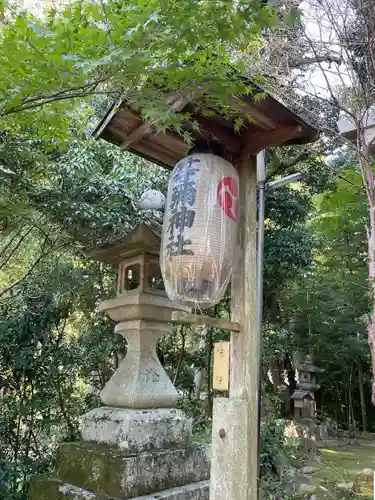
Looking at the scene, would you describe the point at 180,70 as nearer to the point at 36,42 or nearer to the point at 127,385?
the point at 36,42

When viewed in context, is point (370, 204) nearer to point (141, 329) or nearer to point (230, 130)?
point (230, 130)

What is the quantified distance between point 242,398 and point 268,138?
162 centimetres

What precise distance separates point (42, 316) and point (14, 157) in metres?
1.83

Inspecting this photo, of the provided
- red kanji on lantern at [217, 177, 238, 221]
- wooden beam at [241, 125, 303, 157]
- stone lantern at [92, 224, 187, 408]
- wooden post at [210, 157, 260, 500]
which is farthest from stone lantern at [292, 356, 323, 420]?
red kanji on lantern at [217, 177, 238, 221]

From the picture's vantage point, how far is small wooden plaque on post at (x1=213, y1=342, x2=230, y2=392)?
237cm

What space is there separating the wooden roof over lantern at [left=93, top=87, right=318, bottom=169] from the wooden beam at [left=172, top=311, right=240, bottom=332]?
43.3 inches

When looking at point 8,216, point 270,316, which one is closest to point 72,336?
point 8,216

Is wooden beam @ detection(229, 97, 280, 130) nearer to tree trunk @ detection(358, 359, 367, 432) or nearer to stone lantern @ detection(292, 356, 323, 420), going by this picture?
stone lantern @ detection(292, 356, 323, 420)

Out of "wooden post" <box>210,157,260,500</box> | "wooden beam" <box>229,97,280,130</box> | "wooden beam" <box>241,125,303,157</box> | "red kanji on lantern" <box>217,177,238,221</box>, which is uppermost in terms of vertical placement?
"wooden beam" <box>229,97,280,130</box>

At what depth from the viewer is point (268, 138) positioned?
8.66ft

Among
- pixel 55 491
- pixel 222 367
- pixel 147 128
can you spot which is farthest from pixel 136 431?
pixel 147 128

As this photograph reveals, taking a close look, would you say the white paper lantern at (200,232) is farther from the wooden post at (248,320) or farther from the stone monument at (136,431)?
the stone monument at (136,431)

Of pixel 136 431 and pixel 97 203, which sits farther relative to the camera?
pixel 97 203

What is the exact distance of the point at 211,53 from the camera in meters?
2.05
